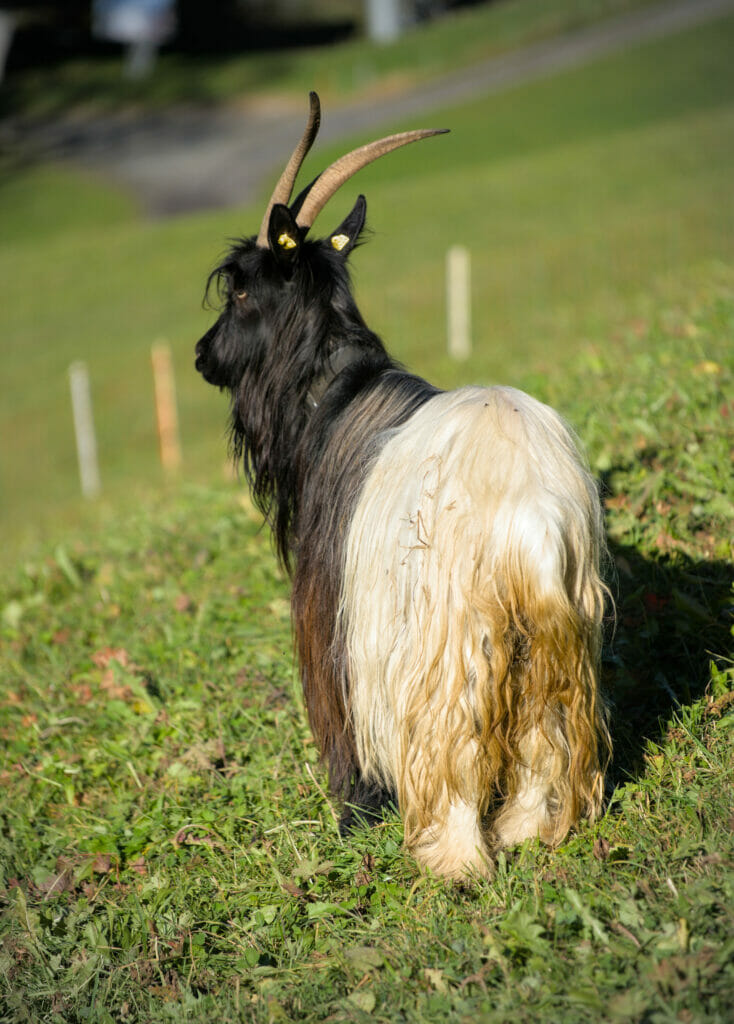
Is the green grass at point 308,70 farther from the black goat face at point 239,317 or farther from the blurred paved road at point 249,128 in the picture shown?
the black goat face at point 239,317

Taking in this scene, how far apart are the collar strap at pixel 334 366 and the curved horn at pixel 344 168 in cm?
49

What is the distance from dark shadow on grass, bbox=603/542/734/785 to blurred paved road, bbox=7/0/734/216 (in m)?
28.0

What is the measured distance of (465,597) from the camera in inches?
114

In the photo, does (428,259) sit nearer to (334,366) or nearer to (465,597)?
(334,366)

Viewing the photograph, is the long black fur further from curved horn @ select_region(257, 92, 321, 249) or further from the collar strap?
curved horn @ select_region(257, 92, 321, 249)

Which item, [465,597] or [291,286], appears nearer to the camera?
[465,597]

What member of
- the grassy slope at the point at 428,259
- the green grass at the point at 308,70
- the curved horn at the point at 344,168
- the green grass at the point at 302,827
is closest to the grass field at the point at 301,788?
the green grass at the point at 302,827

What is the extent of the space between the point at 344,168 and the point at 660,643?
219cm

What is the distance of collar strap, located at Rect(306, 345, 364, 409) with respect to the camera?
12.2ft

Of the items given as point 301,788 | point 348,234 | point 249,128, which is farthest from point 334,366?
point 249,128

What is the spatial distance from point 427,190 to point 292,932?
23.6 m

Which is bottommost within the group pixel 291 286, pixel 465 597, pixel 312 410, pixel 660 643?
pixel 660 643

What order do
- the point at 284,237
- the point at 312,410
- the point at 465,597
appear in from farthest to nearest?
the point at 312,410
the point at 284,237
the point at 465,597

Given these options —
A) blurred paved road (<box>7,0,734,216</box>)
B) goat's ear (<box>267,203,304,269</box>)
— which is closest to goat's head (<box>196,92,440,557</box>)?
goat's ear (<box>267,203,304,269</box>)
